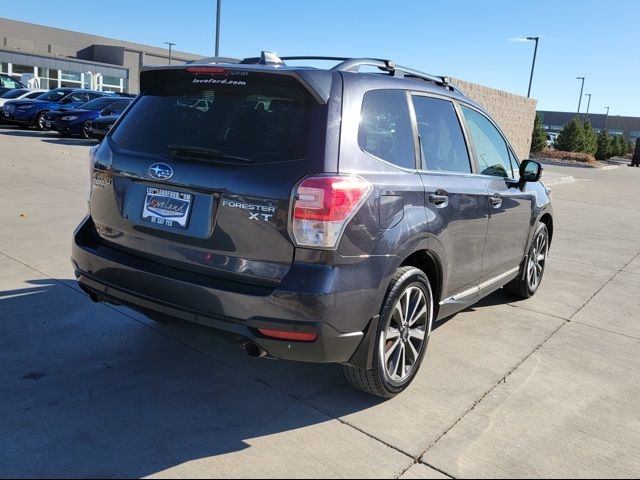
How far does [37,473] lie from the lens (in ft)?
8.61

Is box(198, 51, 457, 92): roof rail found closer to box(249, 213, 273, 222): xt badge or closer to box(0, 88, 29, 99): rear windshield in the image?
box(249, 213, 273, 222): xt badge

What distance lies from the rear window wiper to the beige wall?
13.3 meters

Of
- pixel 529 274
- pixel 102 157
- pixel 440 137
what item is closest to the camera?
pixel 102 157

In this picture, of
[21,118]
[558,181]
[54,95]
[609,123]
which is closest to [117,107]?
[21,118]

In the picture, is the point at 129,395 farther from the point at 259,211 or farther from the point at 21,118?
the point at 21,118

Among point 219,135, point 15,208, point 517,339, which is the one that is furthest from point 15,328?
point 15,208

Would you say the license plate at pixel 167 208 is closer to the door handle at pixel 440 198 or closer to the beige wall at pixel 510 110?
the door handle at pixel 440 198

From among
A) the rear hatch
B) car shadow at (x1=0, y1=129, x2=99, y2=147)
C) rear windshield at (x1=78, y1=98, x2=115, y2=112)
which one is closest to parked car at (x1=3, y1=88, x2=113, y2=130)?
car shadow at (x1=0, y1=129, x2=99, y2=147)

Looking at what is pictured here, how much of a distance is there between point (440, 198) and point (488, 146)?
1356 mm

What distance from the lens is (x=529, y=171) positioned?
5.07 metres

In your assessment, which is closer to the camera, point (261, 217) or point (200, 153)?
point (261, 217)

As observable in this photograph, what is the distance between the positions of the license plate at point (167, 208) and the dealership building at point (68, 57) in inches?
1590

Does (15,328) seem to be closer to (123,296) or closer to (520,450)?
(123,296)

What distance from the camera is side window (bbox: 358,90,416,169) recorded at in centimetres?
321
